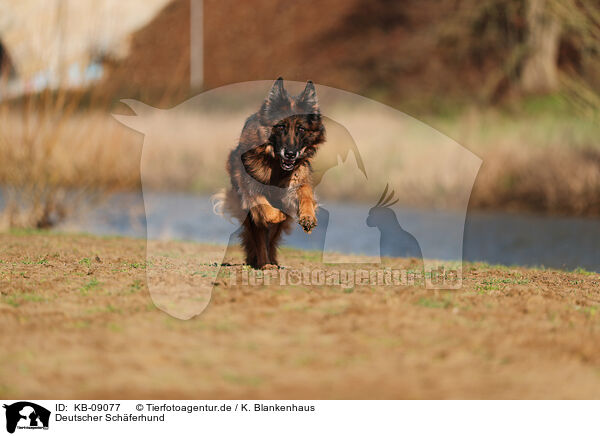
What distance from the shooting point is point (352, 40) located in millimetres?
42656

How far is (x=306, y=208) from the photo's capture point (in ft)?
21.5

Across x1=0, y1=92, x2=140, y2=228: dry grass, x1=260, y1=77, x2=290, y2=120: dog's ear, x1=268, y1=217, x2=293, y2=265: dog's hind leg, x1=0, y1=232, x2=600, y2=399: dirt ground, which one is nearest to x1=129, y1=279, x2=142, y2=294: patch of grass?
x1=0, y1=232, x2=600, y2=399: dirt ground

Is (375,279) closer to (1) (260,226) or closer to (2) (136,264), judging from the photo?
(1) (260,226)

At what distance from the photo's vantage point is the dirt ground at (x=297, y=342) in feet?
13.2

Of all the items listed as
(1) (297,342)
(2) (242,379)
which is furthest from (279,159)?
(2) (242,379)

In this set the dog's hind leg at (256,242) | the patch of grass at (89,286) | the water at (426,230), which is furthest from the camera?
the water at (426,230)

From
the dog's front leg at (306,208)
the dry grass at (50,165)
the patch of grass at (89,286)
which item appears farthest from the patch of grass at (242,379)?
the dry grass at (50,165)

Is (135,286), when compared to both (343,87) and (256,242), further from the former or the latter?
(343,87)

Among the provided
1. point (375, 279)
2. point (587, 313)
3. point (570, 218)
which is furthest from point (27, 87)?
point (570, 218)

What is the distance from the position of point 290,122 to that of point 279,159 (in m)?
0.38

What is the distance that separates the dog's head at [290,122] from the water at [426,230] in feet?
15.2

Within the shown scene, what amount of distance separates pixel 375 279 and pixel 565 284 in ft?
6.42

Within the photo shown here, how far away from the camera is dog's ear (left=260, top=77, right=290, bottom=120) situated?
662 centimetres
